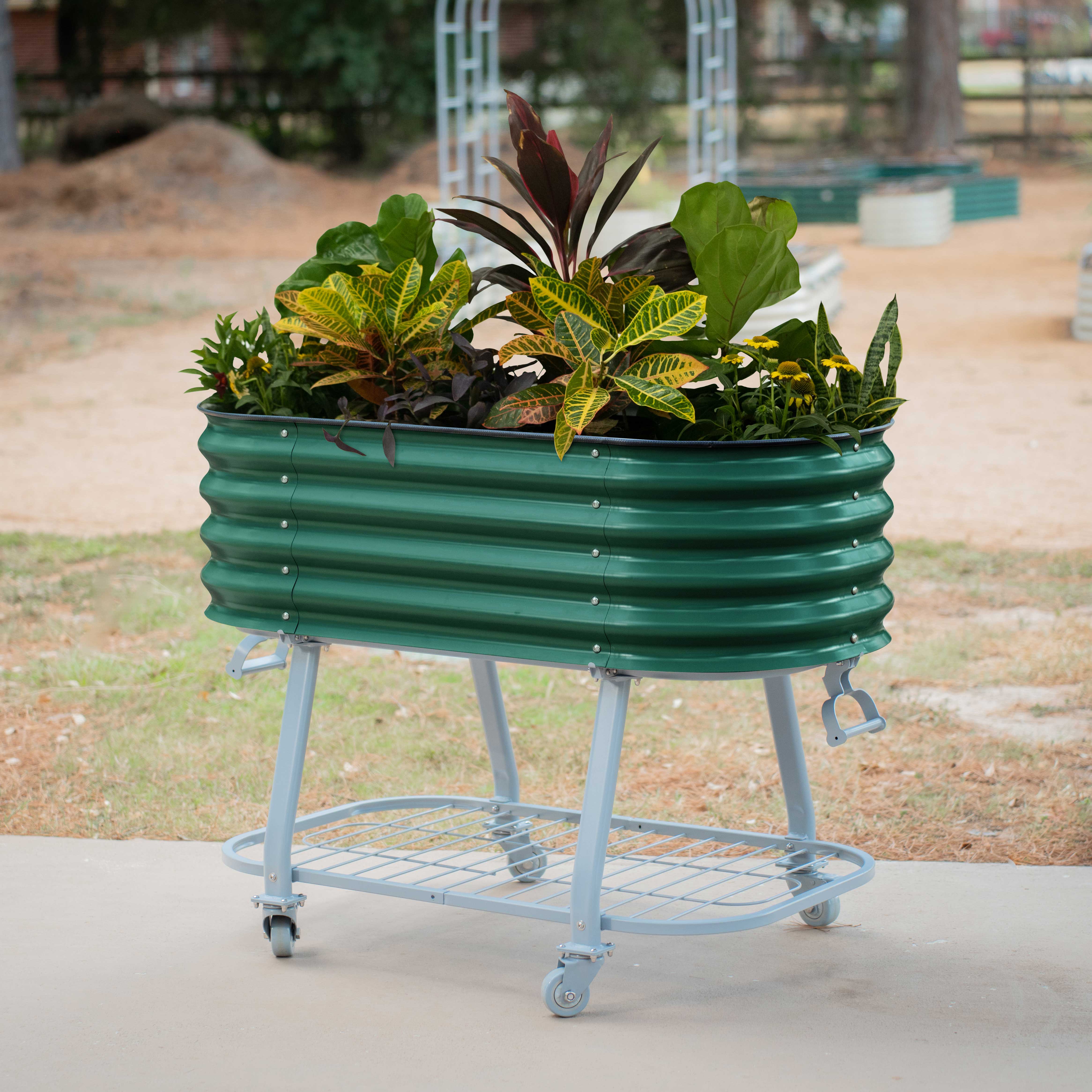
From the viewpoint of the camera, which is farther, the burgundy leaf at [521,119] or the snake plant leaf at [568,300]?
the burgundy leaf at [521,119]

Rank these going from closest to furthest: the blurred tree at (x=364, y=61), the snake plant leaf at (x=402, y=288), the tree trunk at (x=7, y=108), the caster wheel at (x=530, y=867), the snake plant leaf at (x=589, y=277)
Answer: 1. the snake plant leaf at (x=589, y=277)
2. the snake plant leaf at (x=402, y=288)
3. the caster wheel at (x=530, y=867)
4. the tree trunk at (x=7, y=108)
5. the blurred tree at (x=364, y=61)

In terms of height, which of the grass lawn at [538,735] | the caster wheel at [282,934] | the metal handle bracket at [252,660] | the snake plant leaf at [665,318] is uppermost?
the snake plant leaf at [665,318]

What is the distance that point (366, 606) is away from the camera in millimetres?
2848

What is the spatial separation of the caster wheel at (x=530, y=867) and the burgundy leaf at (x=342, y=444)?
946 millimetres

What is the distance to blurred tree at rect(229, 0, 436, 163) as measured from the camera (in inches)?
907

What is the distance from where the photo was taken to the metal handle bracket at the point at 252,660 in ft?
9.89

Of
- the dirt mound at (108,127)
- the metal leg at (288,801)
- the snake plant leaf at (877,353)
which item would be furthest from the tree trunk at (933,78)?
the metal leg at (288,801)

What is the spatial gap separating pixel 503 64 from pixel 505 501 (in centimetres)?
2351

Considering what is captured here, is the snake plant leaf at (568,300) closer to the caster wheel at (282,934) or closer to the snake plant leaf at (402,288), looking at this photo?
the snake plant leaf at (402,288)

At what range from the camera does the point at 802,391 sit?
2676 millimetres

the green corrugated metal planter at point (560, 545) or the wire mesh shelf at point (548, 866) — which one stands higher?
the green corrugated metal planter at point (560, 545)

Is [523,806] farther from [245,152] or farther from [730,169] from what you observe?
[245,152]

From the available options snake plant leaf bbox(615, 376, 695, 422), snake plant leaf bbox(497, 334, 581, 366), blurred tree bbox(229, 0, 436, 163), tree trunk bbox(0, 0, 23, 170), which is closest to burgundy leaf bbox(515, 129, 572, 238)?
snake plant leaf bbox(497, 334, 581, 366)

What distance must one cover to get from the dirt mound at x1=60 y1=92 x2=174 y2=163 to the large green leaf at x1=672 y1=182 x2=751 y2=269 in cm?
2129
